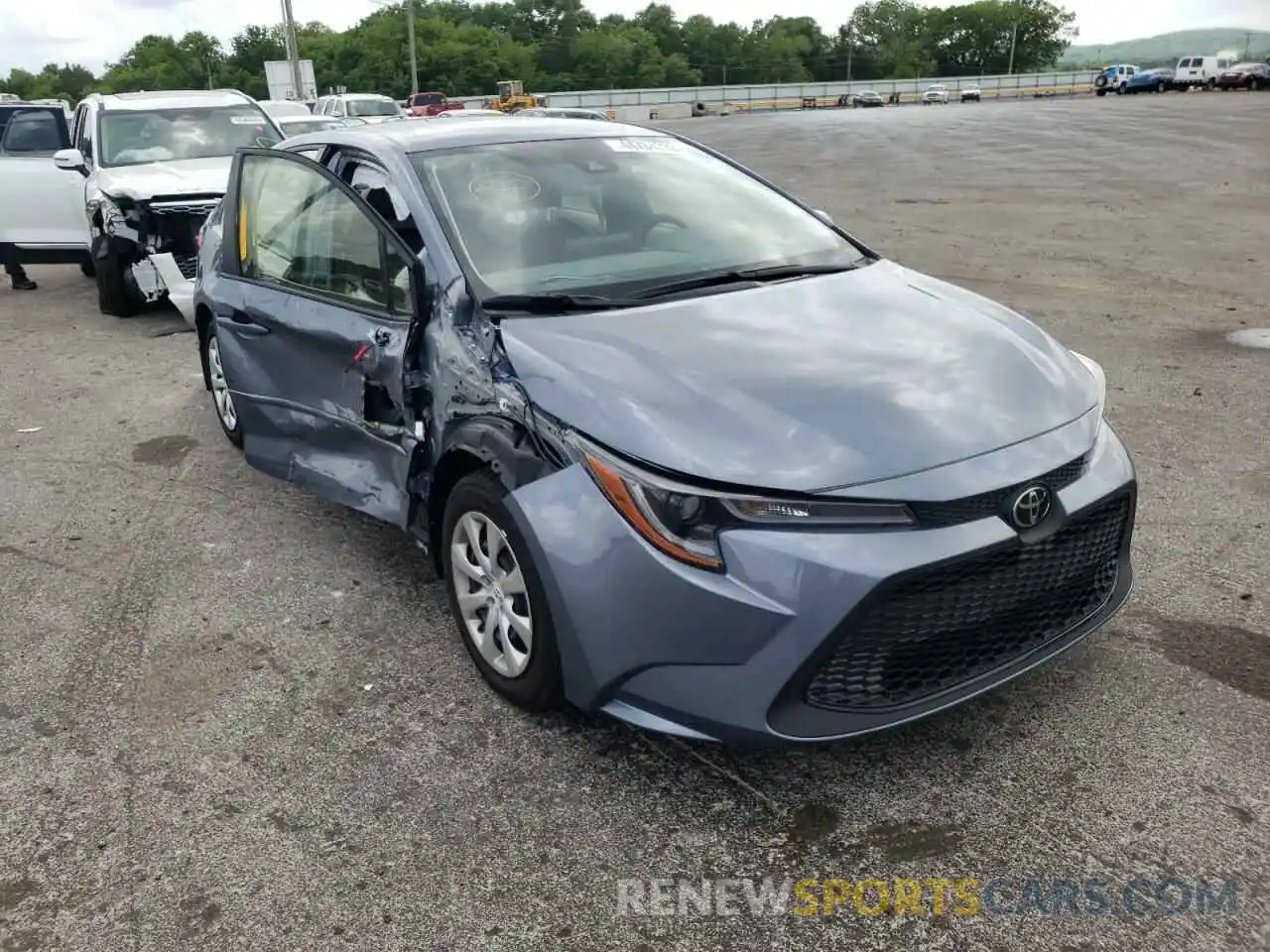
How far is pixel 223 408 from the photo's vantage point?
5.64 metres

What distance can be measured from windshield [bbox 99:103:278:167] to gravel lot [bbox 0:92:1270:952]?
525cm

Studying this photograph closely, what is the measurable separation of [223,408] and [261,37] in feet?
388

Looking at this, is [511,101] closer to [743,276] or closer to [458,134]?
[458,134]

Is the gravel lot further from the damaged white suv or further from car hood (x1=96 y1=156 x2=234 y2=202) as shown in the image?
car hood (x1=96 y1=156 x2=234 y2=202)

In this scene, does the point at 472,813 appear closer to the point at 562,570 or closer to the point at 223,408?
the point at 562,570

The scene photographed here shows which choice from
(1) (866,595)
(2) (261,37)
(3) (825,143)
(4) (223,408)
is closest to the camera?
(1) (866,595)

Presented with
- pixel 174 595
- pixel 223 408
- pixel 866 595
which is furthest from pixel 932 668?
pixel 223 408

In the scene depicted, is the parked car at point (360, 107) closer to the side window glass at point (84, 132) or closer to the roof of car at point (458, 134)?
the side window glass at point (84, 132)

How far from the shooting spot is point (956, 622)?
8.54ft

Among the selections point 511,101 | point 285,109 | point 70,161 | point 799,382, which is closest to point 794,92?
point 511,101

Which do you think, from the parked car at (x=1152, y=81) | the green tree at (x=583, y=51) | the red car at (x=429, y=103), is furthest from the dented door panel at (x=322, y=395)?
the green tree at (x=583, y=51)

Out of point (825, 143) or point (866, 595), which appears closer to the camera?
point (866, 595)

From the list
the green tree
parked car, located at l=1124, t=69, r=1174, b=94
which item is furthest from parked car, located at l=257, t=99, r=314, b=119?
the green tree

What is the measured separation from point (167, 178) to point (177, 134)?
1.22m
